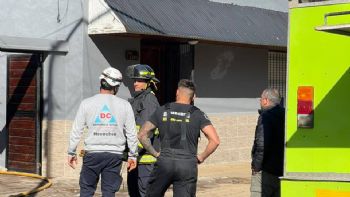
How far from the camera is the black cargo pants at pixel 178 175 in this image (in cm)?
733

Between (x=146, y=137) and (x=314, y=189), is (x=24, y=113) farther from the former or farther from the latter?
(x=314, y=189)

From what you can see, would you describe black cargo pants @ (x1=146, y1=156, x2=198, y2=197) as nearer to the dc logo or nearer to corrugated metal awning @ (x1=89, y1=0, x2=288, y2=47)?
the dc logo

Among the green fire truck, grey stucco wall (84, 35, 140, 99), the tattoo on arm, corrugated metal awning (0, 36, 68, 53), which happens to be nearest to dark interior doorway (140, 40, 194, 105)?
grey stucco wall (84, 35, 140, 99)

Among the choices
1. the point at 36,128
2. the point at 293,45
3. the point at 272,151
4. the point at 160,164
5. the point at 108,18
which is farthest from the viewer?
the point at 36,128

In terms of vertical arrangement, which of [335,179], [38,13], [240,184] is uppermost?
[38,13]

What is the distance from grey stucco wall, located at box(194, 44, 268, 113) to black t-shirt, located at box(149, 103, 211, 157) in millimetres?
8073

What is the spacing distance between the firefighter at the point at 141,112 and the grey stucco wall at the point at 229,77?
6.82m

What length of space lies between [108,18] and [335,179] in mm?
7174

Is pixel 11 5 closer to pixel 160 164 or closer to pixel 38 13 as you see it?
pixel 38 13

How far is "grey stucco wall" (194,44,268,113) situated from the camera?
51.5 ft

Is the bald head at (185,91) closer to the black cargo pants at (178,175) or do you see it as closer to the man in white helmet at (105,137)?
the black cargo pants at (178,175)

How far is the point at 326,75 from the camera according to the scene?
6.34m

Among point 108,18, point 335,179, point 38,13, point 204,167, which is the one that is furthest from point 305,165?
point 204,167

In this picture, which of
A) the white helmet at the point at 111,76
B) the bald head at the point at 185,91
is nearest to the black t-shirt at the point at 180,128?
the bald head at the point at 185,91
